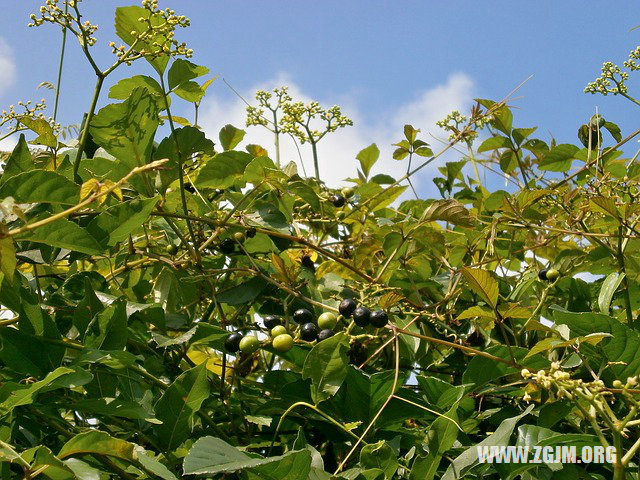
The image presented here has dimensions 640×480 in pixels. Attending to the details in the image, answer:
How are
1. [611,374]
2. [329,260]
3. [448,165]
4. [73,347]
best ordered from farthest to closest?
[448,165] → [329,260] → [611,374] → [73,347]

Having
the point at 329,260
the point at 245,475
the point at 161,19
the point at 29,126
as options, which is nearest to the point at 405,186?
the point at 329,260

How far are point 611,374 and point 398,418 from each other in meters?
0.45

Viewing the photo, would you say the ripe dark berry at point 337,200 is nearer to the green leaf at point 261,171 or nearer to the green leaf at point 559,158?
the green leaf at point 261,171

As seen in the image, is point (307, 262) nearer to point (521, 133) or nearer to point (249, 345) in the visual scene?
point (249, 345)

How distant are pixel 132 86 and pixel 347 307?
2.19ft

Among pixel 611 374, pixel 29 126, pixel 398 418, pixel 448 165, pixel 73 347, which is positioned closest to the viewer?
pixel 73 347

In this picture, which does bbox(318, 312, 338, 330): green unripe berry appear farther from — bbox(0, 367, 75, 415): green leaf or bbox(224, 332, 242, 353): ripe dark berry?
bbox(0, 367, 75, 415): green leaf

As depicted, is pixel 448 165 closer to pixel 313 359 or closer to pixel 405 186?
pixel 405 186

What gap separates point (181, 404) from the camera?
47.4 inches

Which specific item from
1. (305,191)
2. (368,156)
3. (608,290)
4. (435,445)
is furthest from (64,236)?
(368,156)

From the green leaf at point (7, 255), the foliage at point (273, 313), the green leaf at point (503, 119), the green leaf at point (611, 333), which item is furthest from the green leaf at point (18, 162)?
the green leaf at point (503, 119)

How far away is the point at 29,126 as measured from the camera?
1.62m

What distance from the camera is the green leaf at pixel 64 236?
1.16 meters

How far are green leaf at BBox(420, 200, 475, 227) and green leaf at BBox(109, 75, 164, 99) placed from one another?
66 cm
